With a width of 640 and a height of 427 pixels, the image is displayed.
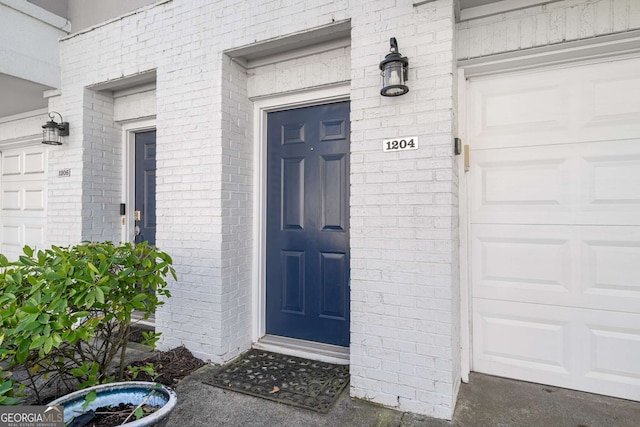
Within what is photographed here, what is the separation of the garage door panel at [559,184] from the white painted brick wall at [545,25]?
0.70 metres

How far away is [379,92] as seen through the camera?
7.63 ft

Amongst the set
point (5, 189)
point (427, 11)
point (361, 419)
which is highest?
point (427, 11)

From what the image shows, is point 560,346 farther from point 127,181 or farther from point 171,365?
point 127,181

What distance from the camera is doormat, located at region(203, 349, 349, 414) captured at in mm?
2324

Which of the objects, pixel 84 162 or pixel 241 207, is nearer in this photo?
pixel 241 207

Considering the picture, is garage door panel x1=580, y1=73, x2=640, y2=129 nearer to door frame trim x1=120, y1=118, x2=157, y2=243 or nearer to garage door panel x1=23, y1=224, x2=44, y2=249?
door frame trim x1=120, y1=118, x2=157, y2=243

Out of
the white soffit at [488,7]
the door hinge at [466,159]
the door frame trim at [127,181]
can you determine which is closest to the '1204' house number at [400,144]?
the door hinge at [466,159]

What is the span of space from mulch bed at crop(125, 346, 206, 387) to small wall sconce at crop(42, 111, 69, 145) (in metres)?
2.56

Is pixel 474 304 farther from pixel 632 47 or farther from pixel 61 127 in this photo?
pixel 61 127

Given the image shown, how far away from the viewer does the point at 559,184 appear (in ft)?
7.87

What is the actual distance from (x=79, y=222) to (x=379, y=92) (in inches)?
133

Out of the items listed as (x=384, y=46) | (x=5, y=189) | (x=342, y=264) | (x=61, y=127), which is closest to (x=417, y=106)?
(x=384, y=46)

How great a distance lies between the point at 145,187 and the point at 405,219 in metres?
3.03

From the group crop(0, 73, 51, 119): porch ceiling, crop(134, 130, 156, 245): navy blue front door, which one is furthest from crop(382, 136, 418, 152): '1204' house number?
crop(0, 73, 51, 119): porch ceiling
